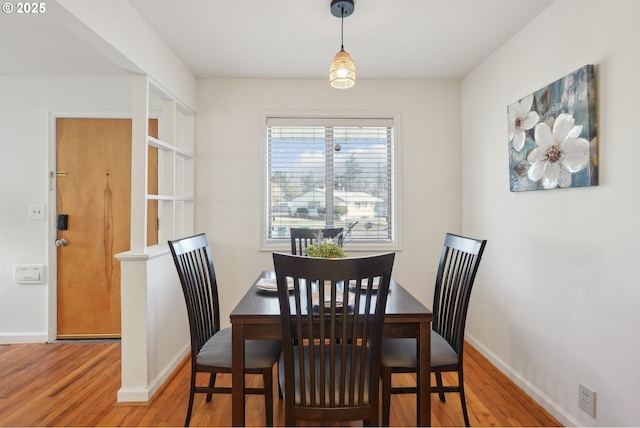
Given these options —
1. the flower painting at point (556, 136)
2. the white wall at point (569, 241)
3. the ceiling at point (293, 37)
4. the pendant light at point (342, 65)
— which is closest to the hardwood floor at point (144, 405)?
the white wall at point (569, 241)

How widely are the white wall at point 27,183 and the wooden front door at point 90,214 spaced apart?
0.11 metres

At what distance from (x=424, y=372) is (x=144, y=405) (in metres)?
1.72

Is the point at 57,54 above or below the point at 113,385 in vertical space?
above

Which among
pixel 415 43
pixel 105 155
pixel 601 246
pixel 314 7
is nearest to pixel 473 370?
pixel 601 246

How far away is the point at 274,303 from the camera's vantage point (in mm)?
1664

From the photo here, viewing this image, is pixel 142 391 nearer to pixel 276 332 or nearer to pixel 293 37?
pixel 276 332

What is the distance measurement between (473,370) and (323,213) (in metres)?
1.79

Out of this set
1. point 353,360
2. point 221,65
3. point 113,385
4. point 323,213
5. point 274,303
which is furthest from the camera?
point 323,213

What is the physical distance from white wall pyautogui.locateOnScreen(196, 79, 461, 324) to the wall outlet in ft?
4.84

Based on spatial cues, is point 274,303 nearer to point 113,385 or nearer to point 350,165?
point 113,385

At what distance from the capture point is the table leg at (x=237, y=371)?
4.85 feet

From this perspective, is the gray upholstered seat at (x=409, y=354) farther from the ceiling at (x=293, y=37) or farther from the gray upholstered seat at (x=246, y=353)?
the ceiling at (x=293, y=37)

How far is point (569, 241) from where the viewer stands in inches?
74.5

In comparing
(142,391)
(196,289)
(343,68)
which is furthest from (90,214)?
(343,68)
